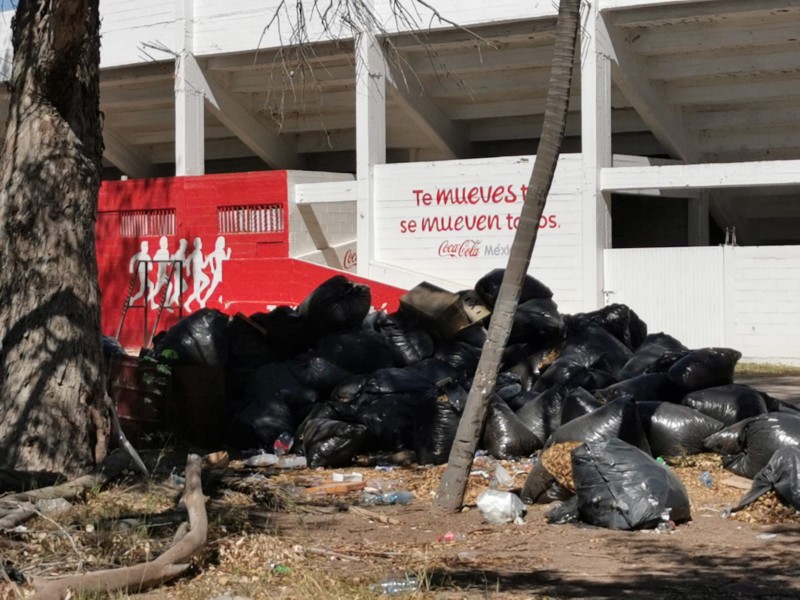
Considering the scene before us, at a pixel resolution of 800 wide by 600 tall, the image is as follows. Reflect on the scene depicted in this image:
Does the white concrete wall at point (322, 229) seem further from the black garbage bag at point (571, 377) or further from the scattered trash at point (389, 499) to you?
the scattered trash at point (389, 499)

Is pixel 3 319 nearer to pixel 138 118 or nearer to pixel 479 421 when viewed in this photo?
pixel 479 421

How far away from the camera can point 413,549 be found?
→ 6.57 meters

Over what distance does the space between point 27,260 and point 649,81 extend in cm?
1279

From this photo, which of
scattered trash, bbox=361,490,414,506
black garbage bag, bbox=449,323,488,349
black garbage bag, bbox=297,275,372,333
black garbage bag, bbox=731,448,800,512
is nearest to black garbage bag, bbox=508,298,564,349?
black garbage bag, bbox=449,323,488,349

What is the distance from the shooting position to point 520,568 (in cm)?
612

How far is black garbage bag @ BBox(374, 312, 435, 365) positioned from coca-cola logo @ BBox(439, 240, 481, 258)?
662cm

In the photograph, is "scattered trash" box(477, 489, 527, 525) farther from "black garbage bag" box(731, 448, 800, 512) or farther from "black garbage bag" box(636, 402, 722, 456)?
"black garbage bag" box(636, 402, 722, 456)

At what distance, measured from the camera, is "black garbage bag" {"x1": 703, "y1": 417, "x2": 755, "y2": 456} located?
832 cm

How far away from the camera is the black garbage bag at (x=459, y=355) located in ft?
36.4

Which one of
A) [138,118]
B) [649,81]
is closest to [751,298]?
[649,81]

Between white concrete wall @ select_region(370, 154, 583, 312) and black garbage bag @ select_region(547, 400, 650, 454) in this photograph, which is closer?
black garbage bag @ select_region(547, 400, 650, 454)

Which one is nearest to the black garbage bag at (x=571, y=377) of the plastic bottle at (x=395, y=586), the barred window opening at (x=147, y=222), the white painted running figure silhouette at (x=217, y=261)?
the plastic bottle at (x=395, y=586)

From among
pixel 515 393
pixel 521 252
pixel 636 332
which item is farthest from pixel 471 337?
pixel 521 252

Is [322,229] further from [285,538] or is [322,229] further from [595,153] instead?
[285,538]
